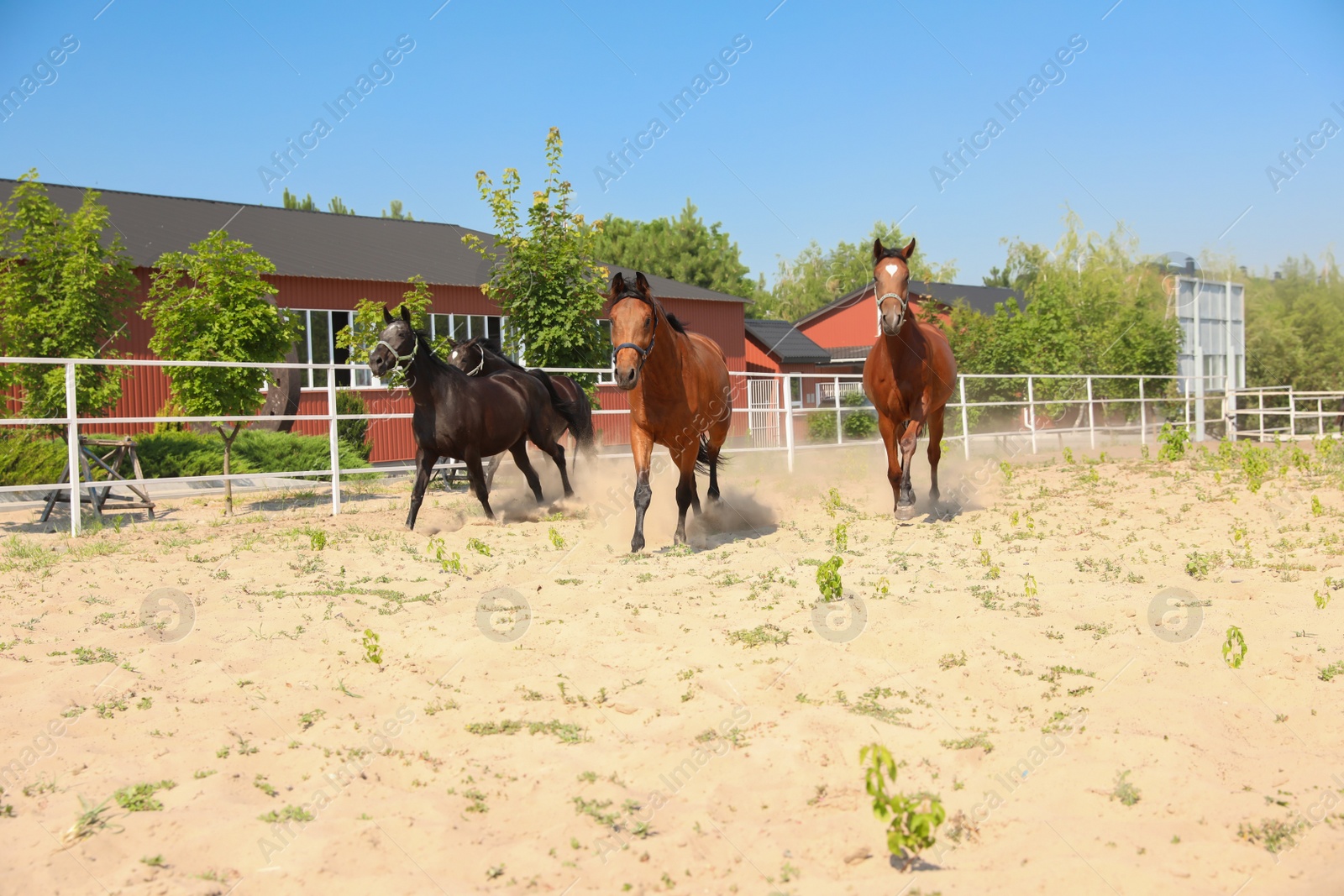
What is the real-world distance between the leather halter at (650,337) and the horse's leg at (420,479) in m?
2.68

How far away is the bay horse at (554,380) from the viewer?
10094 mm

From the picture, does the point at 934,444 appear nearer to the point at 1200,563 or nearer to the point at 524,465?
the point at 1200,563

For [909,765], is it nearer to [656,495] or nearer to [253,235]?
[656,495]

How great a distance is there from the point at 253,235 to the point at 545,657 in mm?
20896

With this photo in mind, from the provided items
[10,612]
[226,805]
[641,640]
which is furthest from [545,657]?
[10,612]

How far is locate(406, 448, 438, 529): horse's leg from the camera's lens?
8.09 meters

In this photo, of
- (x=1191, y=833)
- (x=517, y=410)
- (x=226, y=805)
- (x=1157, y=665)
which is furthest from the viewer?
(x=517, y=410)

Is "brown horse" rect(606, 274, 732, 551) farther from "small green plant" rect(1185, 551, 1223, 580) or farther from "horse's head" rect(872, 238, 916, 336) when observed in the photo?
"small green plant" rect(1185, 551, 1223, 580)

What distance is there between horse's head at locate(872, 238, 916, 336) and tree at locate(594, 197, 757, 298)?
140ft

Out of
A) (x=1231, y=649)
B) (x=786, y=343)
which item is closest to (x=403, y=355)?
(x=1231, y=649)

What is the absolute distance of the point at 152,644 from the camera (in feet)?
13.2

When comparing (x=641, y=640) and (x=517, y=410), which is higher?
(x=517, y=410)

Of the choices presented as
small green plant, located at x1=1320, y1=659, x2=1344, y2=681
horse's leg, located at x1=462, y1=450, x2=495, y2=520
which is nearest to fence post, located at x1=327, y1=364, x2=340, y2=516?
horse's leg, located at x1=462, y1=450, x2=495, y2=520

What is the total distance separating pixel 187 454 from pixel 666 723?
12.5m
